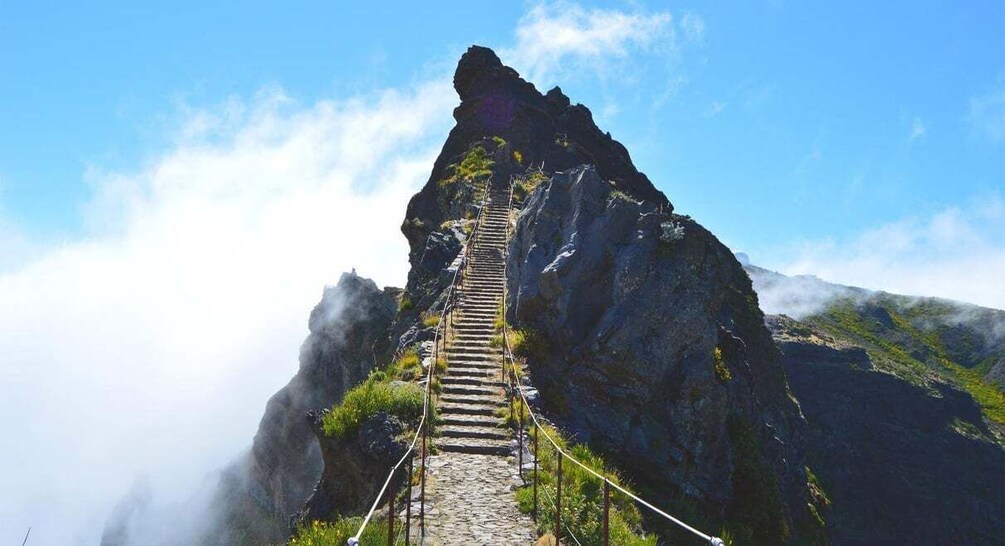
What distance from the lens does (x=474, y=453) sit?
49.1ft

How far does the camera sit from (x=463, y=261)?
1225 inches

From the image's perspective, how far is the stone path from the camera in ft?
36.1

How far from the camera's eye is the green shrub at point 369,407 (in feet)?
52.1

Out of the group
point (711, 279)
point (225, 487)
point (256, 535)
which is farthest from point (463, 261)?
point (225, 487)

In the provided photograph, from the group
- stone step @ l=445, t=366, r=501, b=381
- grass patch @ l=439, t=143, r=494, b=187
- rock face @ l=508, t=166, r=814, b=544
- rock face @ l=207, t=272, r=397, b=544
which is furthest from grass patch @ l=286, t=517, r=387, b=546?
grass patch @ l=439, t=143, r=494, b=187

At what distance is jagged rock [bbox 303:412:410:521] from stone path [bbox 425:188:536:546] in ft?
3.89

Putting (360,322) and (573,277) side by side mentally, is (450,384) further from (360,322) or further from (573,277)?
(360,322)

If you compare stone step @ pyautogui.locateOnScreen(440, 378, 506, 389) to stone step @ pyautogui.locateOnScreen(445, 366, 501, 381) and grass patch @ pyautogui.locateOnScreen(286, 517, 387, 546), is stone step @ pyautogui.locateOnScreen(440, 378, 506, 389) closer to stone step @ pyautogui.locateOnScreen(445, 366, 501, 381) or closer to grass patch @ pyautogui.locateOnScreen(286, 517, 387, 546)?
stone step @ pyautogui.locateOnScreen(445, 366, 501, 381)

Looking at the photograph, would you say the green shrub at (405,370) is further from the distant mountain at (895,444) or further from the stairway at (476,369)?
the distant mountain at (895,444)

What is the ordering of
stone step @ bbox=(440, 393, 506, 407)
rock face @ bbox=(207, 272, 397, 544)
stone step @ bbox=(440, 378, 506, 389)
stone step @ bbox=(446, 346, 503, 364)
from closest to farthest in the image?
A: stone step @ bbox=(440, 393, 506, 407) < stone step @ bbox=(440, 378, 506, 389) < stone step @ bbox=(446, 346, 503, 364) < rock face @ bbox=(207, 272, 397, 544)

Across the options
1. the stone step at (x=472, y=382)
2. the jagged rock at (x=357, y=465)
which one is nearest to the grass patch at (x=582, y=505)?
the jagged rock at (x=357, y=465)

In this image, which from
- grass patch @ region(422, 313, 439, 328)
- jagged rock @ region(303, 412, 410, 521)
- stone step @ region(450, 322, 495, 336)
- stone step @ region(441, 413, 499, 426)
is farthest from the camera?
grass patch @ region(422, 313, 439, 328)

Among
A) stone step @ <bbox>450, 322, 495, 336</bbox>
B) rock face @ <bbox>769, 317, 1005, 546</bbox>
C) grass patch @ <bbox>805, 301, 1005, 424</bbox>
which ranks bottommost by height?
rock face @ <bbox>769, 317, 1005, 546</bbox>

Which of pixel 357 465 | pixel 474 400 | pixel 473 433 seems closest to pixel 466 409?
pixel 474 400
